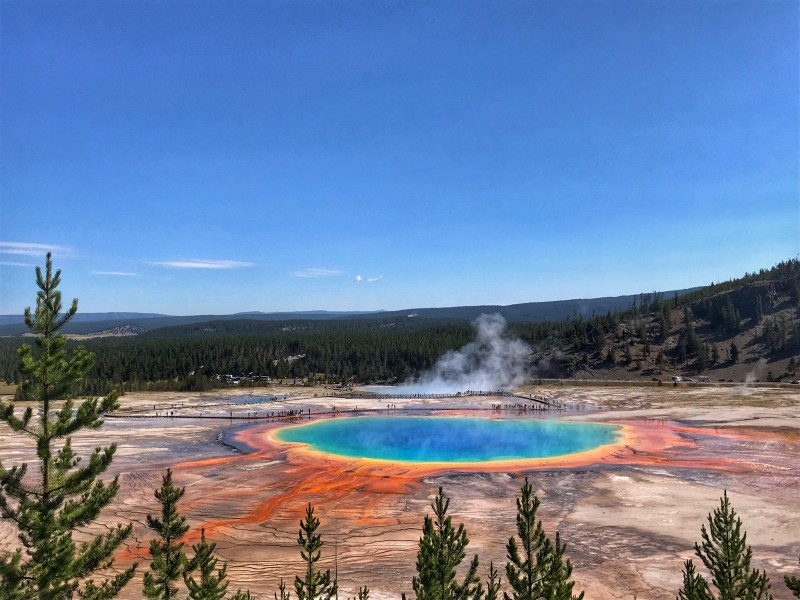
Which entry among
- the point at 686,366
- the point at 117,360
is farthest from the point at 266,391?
the point at 686,366

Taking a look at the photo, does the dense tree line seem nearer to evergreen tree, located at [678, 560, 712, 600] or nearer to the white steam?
evergreen tree, located at [678, 560, 712, 600]

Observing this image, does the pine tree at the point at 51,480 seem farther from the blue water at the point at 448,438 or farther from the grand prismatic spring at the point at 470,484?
the blue water at the point at 448,438

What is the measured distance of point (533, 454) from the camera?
41.4m

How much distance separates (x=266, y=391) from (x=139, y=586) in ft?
242

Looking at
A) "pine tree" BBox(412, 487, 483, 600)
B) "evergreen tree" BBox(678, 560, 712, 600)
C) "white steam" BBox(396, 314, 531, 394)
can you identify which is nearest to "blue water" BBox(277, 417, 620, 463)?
"evergreen tree" BBox(678, 560, 712, 600)

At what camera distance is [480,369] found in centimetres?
11275

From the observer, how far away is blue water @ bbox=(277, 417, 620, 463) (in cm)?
4256

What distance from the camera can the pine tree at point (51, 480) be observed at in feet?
36.7

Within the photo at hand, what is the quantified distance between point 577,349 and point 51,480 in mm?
108400

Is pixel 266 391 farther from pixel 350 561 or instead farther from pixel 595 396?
pixel 350 561

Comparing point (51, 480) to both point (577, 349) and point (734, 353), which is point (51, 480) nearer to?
point (734, 353)

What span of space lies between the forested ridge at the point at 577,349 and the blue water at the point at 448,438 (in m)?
46.9

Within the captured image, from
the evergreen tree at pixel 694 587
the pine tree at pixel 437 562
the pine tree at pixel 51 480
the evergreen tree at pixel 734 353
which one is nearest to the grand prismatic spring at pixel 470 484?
the pine tree at pixel 51 480

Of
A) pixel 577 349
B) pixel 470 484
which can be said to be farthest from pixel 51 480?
pixel 577 349
